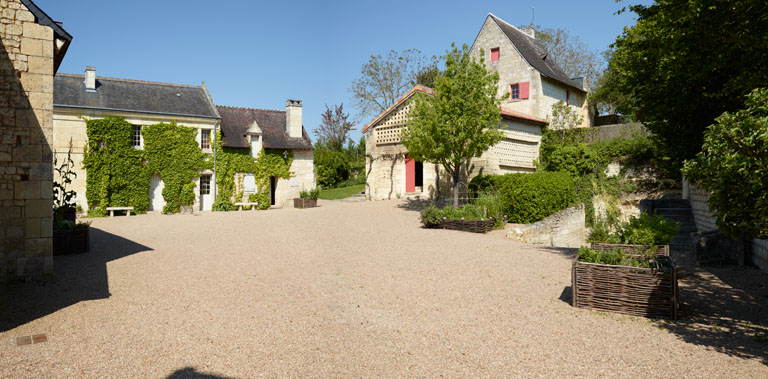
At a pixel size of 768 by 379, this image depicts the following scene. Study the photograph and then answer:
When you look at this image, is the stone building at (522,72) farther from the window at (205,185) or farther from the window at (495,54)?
the window at (205,185)

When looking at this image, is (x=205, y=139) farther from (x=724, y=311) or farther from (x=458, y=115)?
(x=724, y=311)

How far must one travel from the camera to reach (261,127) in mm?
25516

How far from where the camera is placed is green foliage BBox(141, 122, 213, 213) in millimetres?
21375

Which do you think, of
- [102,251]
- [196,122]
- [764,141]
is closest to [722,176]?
[764,141]

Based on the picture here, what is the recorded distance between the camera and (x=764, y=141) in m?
4.06

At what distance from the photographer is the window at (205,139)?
899 inches

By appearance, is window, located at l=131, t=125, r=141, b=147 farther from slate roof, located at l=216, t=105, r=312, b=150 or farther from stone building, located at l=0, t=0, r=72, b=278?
stone building, located at l=0, t=0, r=72, b=278

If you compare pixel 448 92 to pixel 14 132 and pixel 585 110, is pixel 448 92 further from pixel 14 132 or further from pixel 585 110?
pixel 585 110

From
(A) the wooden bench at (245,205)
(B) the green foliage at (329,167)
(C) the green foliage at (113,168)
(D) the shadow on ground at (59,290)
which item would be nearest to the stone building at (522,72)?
(A) the wooden bench at (245,205)

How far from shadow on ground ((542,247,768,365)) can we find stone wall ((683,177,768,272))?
0.81ft

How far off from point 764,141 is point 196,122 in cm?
2247

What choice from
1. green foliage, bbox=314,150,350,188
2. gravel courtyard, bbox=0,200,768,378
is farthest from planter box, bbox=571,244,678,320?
green foliage, bbox=314,150,350,188

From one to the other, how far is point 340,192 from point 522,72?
553 inches

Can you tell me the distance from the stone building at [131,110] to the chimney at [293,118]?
4.31m
